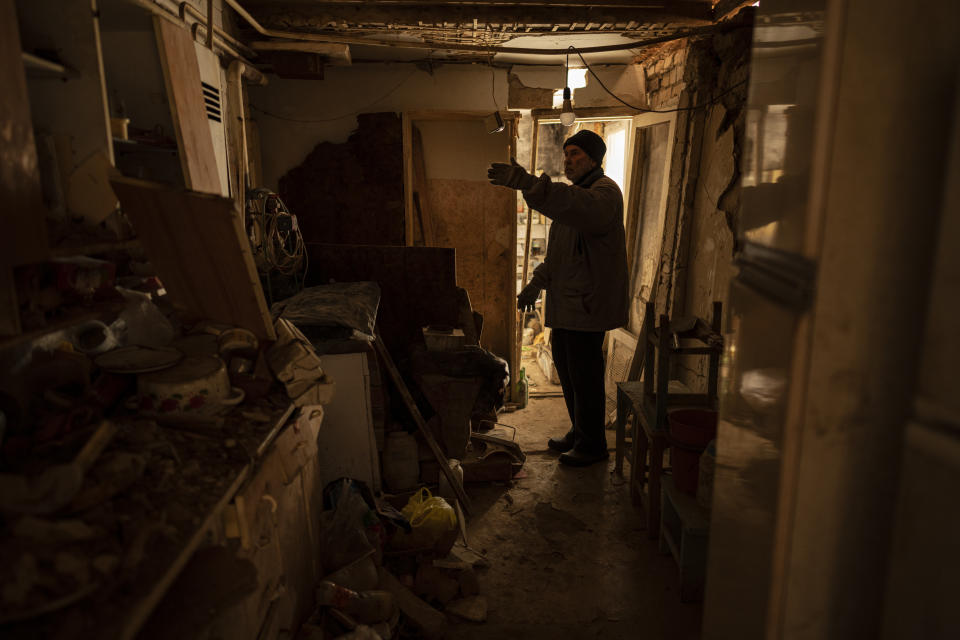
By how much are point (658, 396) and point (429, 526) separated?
4.09 feet

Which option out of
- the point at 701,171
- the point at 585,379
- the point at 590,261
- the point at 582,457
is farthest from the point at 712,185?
the point at 582,457

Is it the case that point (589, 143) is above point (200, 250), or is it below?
above

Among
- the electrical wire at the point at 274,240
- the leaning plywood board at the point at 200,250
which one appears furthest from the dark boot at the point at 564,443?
the leaning plywood board at the point at 200,250

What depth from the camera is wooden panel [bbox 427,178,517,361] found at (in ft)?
16.4

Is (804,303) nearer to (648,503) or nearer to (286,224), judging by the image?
(648,503)

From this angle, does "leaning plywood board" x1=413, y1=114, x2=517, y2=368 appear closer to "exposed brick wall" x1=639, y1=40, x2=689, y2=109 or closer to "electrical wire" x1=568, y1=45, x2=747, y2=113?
"electrical wire" x1=568, y1=45, x2=747, y2=113

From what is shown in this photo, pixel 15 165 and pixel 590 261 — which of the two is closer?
pixel 15 165

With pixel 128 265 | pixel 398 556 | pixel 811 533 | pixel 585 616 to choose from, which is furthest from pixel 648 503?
pixel 128 265

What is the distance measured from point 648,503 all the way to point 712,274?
1592mm

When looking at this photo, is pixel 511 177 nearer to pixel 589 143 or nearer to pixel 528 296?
pixel 589 143

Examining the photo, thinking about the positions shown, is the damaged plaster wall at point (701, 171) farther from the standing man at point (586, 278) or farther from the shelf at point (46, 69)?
the shelf at point (46, 69)

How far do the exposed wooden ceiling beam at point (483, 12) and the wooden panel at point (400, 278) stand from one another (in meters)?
1.46

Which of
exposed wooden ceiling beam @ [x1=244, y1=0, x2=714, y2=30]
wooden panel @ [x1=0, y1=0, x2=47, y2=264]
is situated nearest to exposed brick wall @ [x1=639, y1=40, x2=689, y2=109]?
exposed wooden ceiling beam @ [x1=244, y1=0, x2=714, y2=30]

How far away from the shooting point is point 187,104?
245 cm
